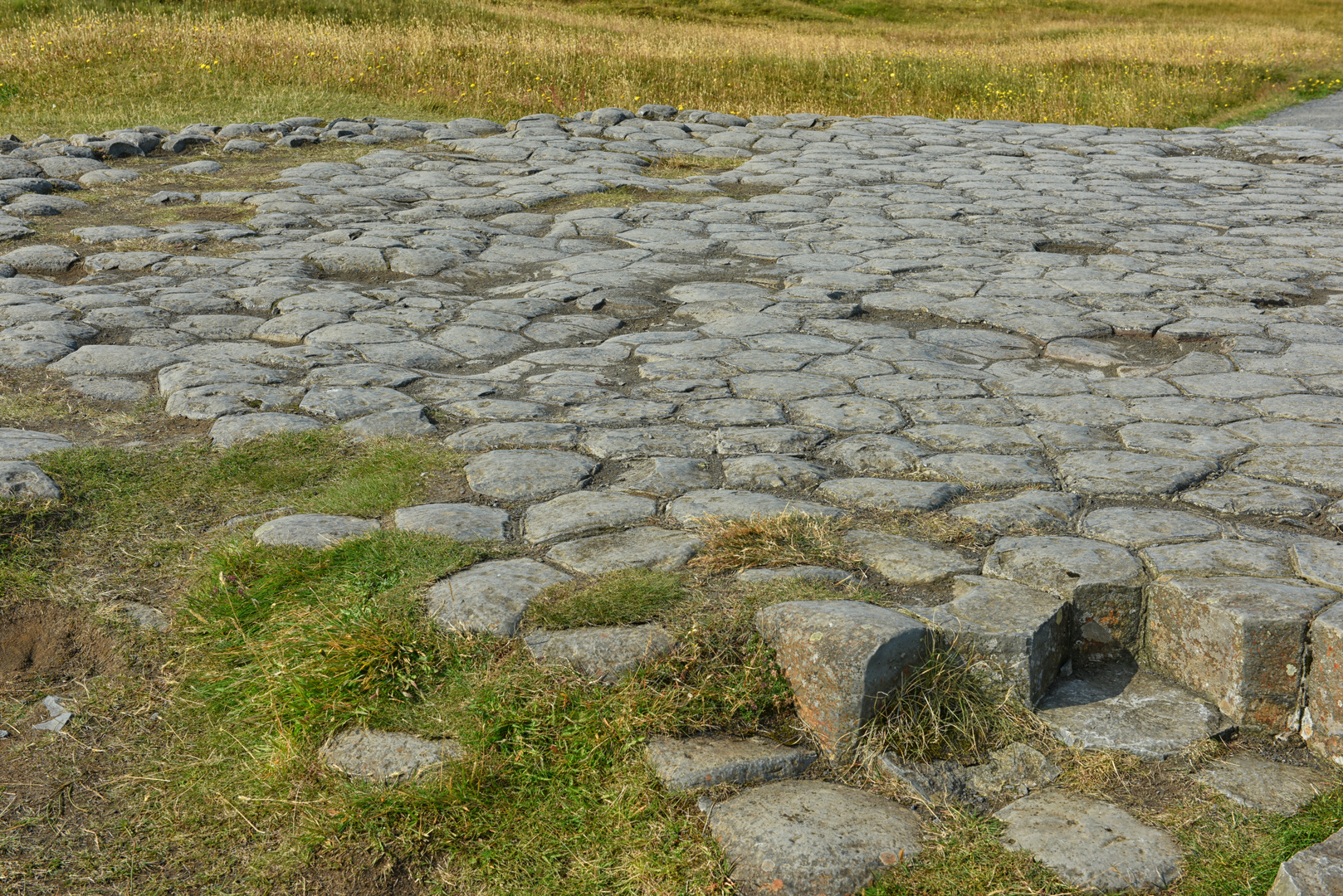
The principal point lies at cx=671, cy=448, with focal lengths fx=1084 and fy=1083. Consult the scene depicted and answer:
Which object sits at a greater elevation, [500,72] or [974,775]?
[500,72]

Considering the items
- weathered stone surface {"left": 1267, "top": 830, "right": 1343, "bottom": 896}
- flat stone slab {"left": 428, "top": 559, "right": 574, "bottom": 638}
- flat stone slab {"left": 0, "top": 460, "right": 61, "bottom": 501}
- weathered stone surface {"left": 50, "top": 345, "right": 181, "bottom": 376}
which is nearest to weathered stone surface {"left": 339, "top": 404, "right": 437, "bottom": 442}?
flat stone slab {"left": 0, "top": 460, "right": 61, "bottom": 501}

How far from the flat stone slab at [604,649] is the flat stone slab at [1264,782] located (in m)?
1.09

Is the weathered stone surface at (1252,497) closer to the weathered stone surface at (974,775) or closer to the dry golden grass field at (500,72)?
the weathered stone surface at (974,775)

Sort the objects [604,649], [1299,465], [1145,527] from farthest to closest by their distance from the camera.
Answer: [1299,465]
[1145,527]
[604,649]

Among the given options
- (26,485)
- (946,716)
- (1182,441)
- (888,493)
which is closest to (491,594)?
(946,716)

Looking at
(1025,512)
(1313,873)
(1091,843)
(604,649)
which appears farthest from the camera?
(1025,512)

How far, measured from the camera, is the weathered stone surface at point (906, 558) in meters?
2.52

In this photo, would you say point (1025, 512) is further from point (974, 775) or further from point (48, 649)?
point (48, 649)

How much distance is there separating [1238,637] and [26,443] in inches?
131

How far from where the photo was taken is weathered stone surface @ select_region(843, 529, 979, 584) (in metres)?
2.52

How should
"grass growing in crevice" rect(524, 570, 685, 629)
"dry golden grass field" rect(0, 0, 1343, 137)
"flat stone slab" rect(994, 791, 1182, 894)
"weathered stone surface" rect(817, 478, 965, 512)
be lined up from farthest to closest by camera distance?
"dry golden grass field" rect(0, 0, 1343, 137)
"weathered stone surface" rect(817, 478, 965, 512)
"grass growing in crevice" rect(524, 570, 685, 629)
"flat stone slab" rect(994, 791, 1182, 894)

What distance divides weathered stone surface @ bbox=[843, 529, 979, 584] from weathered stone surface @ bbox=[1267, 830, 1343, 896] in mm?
935

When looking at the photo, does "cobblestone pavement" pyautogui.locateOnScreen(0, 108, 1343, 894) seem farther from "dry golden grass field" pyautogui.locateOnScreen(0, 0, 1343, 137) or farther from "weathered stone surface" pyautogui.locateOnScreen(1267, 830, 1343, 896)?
"dry golden grass field" pyautogui.locateOnScreen(0, 0, 1343, 137)

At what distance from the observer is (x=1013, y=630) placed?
2.24 metres
